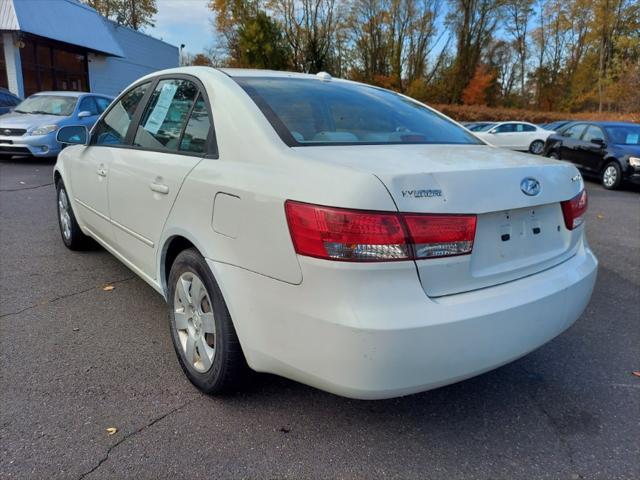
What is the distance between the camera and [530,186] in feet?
6.97

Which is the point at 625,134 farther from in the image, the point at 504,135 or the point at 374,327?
the point at 374,327

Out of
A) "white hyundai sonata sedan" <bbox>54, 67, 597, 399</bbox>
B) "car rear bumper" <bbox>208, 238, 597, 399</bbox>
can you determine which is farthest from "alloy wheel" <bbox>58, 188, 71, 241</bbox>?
"car rear bumper" <bbox>208, 238, 597, 399</bbox>

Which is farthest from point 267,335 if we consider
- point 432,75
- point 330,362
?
point 432,75

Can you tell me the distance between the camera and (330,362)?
183cm

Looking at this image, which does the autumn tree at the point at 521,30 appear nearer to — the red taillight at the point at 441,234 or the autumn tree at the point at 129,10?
the autumn tree at the point at 129,10

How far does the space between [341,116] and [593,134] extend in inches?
461

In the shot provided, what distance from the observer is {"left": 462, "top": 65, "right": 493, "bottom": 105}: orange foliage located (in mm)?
44406

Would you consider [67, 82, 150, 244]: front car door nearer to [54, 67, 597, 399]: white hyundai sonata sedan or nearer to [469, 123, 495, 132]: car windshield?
[54, 67, 597, 399]: white hyundai sonata sedan

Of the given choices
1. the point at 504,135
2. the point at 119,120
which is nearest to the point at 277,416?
the point at 119,120

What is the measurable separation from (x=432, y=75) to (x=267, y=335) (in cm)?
4818

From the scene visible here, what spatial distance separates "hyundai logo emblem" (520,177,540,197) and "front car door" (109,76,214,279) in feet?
4.72

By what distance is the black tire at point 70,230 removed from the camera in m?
4.67

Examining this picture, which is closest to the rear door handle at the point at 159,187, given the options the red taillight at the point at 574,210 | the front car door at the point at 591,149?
the red taillight at the point at 574,210

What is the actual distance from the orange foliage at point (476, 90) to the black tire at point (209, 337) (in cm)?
4581
